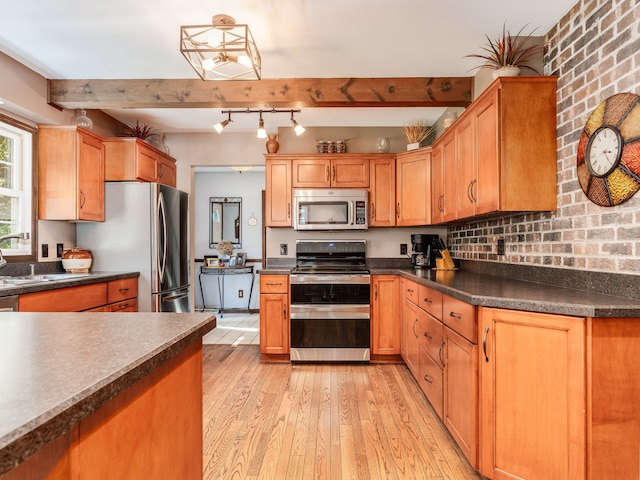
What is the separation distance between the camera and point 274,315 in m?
3.67

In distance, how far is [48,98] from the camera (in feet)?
10.4

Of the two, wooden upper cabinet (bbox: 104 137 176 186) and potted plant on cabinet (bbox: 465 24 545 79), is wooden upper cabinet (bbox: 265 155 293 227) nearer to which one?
wooden upper cabinet (bbox: 104 137 176 186)

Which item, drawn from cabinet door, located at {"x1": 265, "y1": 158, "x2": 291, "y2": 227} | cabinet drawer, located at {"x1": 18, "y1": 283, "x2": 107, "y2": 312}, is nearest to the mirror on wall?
cabinet door, located at {"x1": 265, "y1": 158, "x2": 291, "y2": 227}

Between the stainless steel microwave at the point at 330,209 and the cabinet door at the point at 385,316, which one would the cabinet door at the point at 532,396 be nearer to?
the cabinet door at the point at 385,316

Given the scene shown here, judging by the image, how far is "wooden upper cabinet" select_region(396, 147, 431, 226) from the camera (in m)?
3.78

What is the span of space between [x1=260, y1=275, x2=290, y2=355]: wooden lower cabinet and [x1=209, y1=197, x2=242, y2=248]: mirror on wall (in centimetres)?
290

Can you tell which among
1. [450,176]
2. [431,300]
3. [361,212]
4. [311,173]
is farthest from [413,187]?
[431,300]

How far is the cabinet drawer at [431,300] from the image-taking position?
7.80ft

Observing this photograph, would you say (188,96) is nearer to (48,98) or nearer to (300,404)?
(48,98)

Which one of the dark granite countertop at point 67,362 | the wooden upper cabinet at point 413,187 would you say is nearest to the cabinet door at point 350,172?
the wooden upper cabinet at point 413,187

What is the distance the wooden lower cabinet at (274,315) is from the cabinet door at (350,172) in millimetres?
1190

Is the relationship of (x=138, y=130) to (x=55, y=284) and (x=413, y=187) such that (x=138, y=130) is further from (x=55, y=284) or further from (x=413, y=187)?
(x=413, y=187)

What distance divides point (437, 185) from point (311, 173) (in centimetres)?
131

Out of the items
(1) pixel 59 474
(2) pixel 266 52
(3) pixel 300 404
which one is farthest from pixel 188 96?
(1) pixel 59 474
